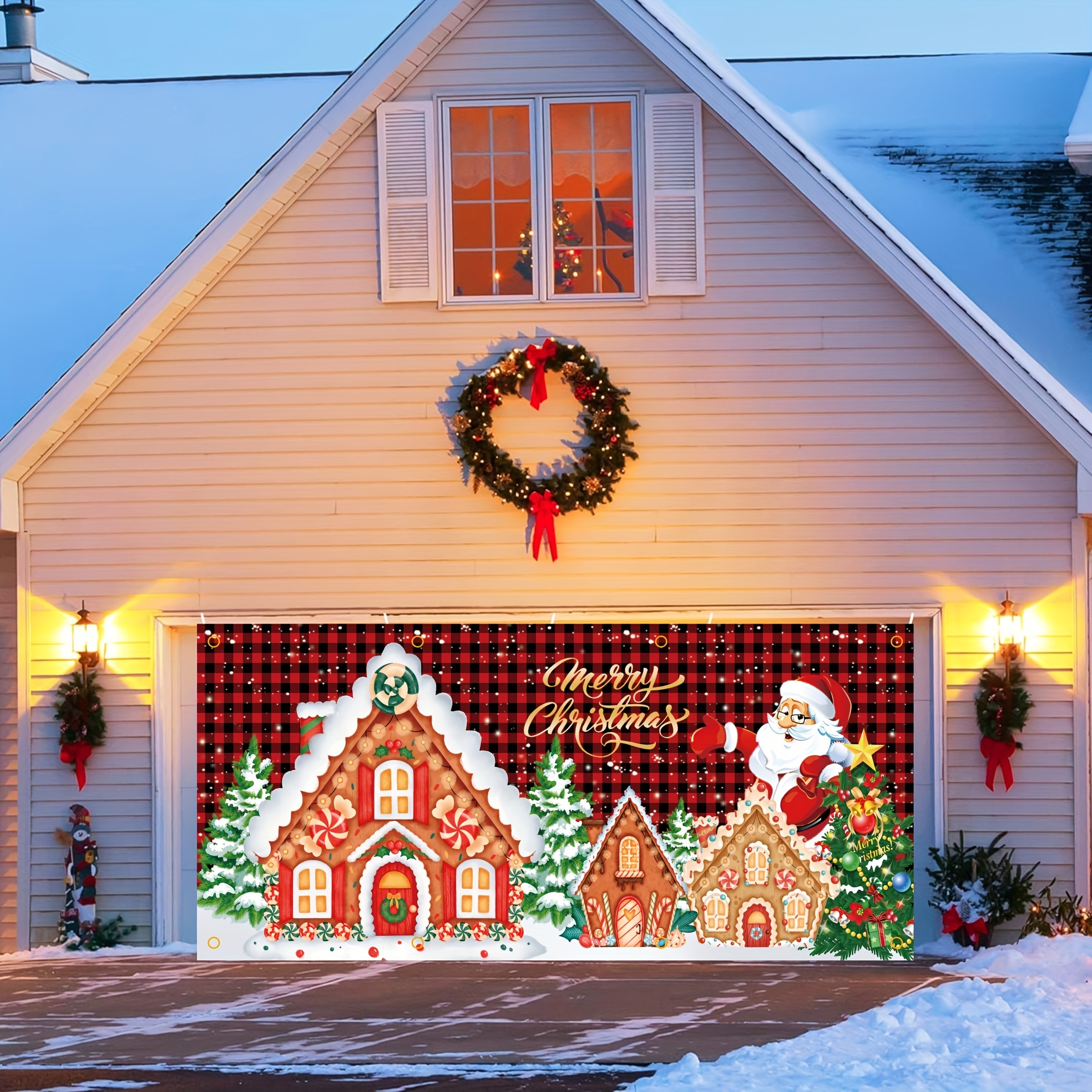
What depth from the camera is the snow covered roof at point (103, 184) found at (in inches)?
564

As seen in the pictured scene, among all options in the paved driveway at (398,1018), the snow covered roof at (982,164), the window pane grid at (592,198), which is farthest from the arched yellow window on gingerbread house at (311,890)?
the snow covered roof at (982,164)

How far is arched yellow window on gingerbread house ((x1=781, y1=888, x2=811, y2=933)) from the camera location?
11.8 m

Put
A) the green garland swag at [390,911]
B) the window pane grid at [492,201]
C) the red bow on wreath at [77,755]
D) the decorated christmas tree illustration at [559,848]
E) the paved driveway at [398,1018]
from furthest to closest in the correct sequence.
→ the red bow on wreath at [77,755], the window pane grid at [492,201], the green garland swag at [390,911], the decorated christmas tree illustration at [559,848], the paved driveway at [398,1018]

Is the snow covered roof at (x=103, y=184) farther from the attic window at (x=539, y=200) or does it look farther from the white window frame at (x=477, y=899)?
the white window frame at (x=477, y=899)

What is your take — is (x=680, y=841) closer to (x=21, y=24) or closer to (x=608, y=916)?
(x=608, y=916)

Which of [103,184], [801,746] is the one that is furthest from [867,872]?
[103,184]

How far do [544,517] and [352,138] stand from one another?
3070 mm

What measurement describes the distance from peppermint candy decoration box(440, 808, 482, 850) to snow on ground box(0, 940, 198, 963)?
6.74 ft

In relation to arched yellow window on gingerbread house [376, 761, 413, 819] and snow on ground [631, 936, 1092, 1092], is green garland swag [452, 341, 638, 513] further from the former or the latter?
snow on ground [631, 936, 1092, 1092]

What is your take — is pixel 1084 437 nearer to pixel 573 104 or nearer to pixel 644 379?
pixel 644 379

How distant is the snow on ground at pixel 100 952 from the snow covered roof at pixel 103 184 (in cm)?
402

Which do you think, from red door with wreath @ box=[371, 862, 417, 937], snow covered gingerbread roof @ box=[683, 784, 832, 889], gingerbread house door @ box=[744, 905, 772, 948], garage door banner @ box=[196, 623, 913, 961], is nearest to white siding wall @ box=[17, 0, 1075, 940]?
garage door banner @ box=[196, 623, 913, 961]

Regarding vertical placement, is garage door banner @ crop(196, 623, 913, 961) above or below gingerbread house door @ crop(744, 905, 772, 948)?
above

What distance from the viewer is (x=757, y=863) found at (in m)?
11.8
